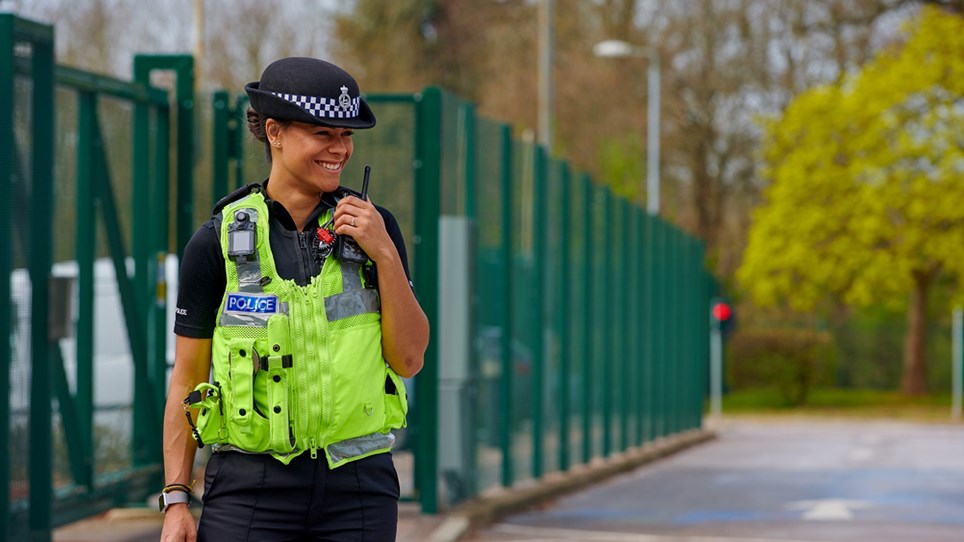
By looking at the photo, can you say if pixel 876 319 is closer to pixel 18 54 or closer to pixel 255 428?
pixel 18 54

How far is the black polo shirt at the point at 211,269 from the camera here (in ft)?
12.5

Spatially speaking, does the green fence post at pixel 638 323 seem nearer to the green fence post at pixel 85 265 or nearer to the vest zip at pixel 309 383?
the green fence post at pixel 85 265

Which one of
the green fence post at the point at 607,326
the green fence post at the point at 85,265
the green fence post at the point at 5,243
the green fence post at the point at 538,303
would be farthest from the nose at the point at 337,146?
the green fence post at the point at 607,326

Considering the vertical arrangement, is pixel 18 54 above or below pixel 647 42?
below

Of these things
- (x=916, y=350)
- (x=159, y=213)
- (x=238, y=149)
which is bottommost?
(x=916, y=350)

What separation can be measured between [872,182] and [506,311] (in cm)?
2827

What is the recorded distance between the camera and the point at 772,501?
45.2 feet

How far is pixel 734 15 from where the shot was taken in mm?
41188

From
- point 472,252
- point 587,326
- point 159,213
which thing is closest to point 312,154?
point 159,213

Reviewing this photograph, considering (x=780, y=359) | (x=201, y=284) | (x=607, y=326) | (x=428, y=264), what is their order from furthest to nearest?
(x=780, y=359) → (x=607, y=326) → (x=428, y=264) → (x=201, y=284)

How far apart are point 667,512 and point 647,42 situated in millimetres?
31150

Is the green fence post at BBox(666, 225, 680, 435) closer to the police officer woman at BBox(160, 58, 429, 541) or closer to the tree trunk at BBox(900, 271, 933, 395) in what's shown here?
the police officer woman at BBox(160, 58, 429, 541)

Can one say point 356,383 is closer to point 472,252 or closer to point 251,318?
point 251,318

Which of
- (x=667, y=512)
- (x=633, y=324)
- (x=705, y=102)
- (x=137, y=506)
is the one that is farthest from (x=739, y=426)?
(x=137, y=506)
